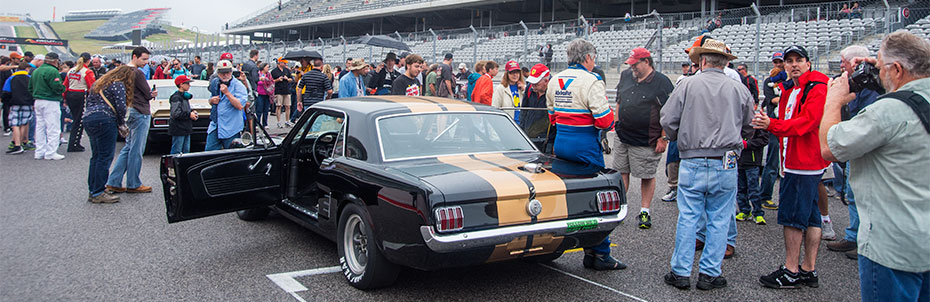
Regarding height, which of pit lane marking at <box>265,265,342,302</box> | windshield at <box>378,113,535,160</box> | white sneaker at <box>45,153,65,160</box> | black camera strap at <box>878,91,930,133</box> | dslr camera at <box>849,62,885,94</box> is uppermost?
dslr camera at <box>849,62,885,94</box>

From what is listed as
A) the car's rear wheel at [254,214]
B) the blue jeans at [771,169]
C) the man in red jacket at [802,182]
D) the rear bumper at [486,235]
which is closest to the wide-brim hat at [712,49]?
the man in red jacket at [802,182]

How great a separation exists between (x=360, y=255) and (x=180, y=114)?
4.93 meters

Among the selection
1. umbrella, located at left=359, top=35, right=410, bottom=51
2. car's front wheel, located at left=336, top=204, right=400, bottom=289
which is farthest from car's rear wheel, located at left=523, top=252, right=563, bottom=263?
umbrella, located at left=359, top=35, right=410, bottom=51

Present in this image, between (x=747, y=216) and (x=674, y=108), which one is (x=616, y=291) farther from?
(x=747, y=216)

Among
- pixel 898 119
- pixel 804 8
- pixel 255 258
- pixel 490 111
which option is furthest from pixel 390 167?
pixel 804 8

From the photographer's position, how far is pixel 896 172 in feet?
8.33

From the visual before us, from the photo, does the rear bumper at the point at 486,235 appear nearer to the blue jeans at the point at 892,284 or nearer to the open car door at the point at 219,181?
the blue jeans at the point at 892,284

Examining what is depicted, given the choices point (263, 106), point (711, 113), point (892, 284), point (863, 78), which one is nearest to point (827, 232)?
point (711, 113)

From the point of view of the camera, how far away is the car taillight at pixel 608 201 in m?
4.07

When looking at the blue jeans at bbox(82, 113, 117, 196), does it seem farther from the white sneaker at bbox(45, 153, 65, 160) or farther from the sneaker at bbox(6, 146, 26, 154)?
the sneaker at bbox(6, 146, 26, 154)

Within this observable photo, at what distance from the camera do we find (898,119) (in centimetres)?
249

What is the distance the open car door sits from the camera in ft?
15.7

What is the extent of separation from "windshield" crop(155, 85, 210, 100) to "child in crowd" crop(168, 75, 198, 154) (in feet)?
9.19

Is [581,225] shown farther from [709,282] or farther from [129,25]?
[129,25]
